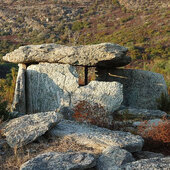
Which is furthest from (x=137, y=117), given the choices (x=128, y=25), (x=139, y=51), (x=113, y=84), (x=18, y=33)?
(x=18, y=33)

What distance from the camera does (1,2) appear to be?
39.5 metres

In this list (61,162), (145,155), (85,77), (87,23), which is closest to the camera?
(61,162)

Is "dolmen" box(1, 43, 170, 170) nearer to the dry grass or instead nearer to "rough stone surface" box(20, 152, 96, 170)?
"rough stone surface" box(20, 152, 96, 170)

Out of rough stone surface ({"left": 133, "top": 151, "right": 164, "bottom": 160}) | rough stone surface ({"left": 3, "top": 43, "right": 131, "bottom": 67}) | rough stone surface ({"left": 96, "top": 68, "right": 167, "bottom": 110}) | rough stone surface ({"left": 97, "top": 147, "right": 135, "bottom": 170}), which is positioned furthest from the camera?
rough stone surface ({"left": 96, "top": 68, "right": 167, "bottom": 110})

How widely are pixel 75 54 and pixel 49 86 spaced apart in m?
1.27

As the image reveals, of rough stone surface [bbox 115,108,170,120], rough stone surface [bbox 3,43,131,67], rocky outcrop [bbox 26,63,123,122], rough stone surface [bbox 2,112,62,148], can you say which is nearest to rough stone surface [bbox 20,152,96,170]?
rough stone surface [bbox 2,112,62,148]

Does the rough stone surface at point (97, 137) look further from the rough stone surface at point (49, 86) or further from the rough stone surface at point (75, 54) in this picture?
the rough stone surface at point (75, 54)

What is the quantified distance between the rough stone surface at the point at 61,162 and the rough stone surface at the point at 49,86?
3.55 m

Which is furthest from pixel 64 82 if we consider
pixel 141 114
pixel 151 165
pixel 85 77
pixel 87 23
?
pixel 87 23

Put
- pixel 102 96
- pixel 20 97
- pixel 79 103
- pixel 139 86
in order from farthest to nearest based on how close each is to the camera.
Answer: pixel 139 86, pixel 20 97, pixel 102 96, pixel 79 103

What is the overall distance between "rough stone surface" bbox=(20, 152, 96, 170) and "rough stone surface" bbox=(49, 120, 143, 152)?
68 centimetres

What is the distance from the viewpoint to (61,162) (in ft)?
11.2

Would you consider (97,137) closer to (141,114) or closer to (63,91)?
(141,114)

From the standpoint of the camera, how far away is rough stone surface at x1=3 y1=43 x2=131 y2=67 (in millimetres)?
7484
